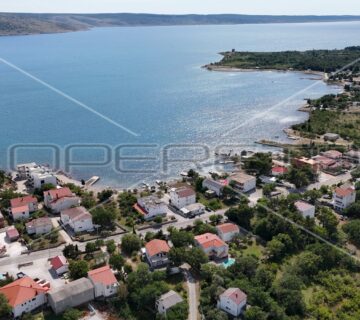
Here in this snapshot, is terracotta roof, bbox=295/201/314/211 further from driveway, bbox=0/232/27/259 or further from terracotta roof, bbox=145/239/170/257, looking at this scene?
driveway, bbox=0/232/27/259

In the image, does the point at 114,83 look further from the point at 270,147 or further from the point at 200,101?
the point at 270,147

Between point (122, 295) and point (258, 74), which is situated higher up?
point (258, 74)

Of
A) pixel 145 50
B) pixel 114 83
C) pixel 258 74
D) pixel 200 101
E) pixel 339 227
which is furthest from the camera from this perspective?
pixel 145 50

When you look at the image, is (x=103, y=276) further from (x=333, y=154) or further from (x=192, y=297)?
(x=333, y=154)

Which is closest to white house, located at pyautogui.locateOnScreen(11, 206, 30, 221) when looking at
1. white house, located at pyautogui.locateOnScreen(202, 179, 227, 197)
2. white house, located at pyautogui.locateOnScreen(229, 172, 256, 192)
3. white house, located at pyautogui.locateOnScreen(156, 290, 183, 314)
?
white house, located at pyautogui.locateOnScreen(202, 179, 227, 197)

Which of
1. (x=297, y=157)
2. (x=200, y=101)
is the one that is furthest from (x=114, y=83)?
(x=297, y=157)

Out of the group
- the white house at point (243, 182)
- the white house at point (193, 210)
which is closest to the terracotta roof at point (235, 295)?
the white house at point (193, 210)

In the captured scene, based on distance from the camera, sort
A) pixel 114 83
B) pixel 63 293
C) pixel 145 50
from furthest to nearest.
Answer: pixel 145 50 → pixel 114 83 → pixel 63 293
